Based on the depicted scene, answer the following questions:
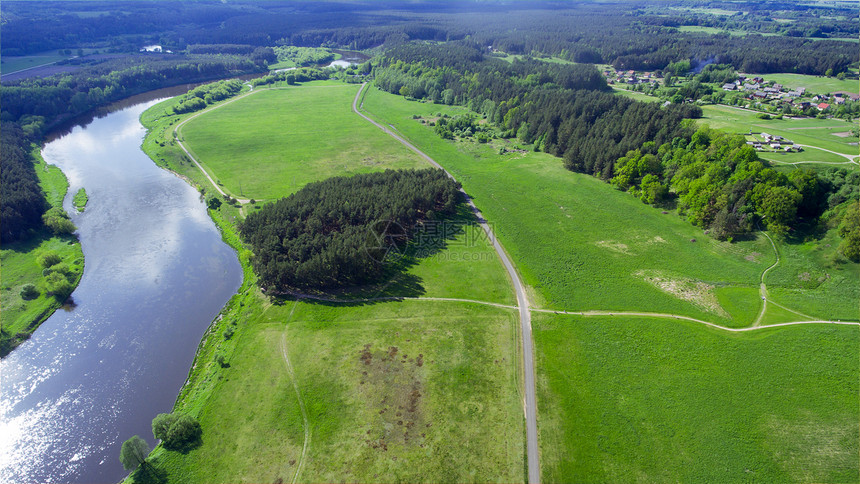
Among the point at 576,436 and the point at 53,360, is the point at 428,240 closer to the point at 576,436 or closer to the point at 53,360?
the point at 576,436

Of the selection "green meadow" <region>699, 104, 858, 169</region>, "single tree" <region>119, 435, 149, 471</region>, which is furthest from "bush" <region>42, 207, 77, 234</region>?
"green meadow" <region>699, 104, 858, 169</region>

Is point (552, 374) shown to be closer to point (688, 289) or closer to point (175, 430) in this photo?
point (688, 289)

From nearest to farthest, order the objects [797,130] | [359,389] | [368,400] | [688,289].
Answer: [368,400] < [359,389] < [688,289] < [797,130]

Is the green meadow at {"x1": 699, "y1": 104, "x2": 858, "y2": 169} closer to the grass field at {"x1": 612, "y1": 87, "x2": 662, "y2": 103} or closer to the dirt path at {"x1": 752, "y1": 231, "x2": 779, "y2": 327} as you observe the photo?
the grass field at {"x1": 612, "y1": 87, "x2": 662, "y2": 103}

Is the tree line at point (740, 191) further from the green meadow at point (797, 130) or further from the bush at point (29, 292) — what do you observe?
the bush at point (29, 292)

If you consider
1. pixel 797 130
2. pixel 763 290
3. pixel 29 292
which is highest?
pixel 797 130

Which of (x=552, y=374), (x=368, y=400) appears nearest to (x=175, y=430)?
(x=368, y=400)
